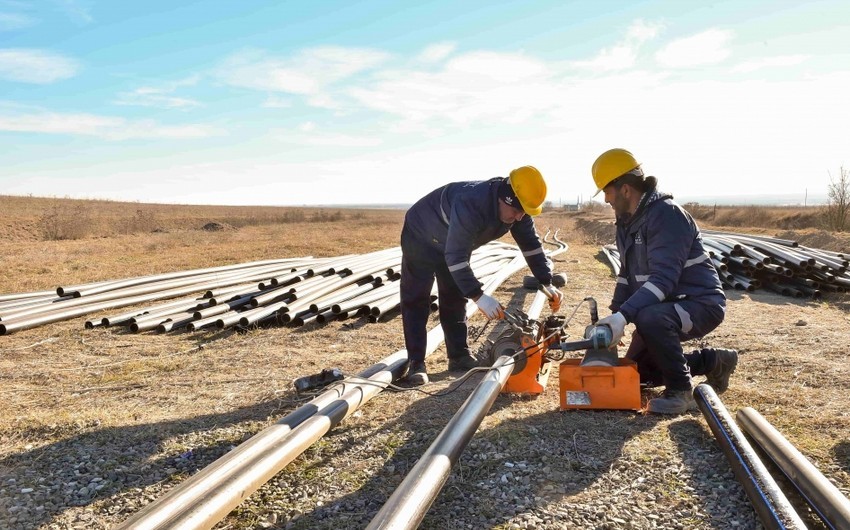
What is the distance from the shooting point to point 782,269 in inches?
427

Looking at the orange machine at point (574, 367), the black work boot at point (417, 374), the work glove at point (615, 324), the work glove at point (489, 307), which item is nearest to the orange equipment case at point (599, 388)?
the orange machine at point (574, 367)

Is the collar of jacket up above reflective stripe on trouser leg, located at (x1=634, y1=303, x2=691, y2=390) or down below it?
above

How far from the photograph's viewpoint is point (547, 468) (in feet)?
12.3

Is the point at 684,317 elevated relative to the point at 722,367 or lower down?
elevated

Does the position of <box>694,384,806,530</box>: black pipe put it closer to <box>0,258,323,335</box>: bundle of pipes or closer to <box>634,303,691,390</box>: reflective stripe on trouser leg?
<box>634,303,691,390</box>: reflective stripe on trouser leg

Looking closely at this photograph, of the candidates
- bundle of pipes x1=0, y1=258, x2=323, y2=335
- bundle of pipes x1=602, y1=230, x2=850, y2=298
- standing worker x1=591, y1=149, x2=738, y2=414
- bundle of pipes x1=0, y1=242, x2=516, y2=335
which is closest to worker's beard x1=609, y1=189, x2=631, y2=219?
standing worker x1=591, y1=149, x2=738, y2=414

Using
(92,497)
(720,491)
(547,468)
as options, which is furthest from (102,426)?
(720,491)

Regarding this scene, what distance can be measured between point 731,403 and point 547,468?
206cm

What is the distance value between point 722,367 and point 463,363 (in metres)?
2.31

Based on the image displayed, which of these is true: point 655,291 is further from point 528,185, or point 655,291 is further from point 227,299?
point 227,299

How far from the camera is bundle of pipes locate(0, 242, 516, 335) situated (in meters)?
8.46

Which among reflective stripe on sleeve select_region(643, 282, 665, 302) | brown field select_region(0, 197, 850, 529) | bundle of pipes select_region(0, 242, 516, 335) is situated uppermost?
reflective stripe on sleeve select_region(643, 282, 665, 302)

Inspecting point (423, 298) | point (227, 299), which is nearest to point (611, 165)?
point (423, 298)

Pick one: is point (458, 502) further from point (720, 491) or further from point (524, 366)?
point (524, 366)
